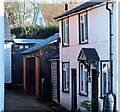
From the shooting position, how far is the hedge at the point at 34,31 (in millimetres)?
16266

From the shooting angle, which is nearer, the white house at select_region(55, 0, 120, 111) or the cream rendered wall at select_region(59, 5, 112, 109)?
the white house at select_region(55, 0, 120, 111)

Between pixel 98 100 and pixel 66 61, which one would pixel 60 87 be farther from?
pixel 98 100

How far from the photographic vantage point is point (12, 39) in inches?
630

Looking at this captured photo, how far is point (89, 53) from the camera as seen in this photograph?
9672 millimetres

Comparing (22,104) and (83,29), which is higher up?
(83,29)

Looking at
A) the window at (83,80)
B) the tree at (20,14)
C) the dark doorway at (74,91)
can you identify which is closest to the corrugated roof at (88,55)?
the window at (83,80)

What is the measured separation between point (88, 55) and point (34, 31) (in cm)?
734

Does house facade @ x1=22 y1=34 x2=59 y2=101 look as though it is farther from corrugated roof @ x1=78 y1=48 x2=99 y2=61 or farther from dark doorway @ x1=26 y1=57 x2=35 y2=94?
corrugated roof @ x1=78 y1=48 x2=99 y2=61

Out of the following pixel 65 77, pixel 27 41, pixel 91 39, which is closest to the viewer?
pixel 91 39

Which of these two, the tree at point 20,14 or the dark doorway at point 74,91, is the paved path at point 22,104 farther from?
the tree at point 20,14

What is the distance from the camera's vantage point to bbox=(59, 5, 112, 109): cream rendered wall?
29.7 feet

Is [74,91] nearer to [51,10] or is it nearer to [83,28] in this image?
A: [83,28]

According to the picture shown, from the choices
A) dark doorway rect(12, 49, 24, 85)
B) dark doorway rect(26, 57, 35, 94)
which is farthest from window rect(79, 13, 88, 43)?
dark doorway rect(12, 49, 24, 85)

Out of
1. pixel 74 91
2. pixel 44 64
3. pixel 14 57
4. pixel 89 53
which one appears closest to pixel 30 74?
pixel 14 57
